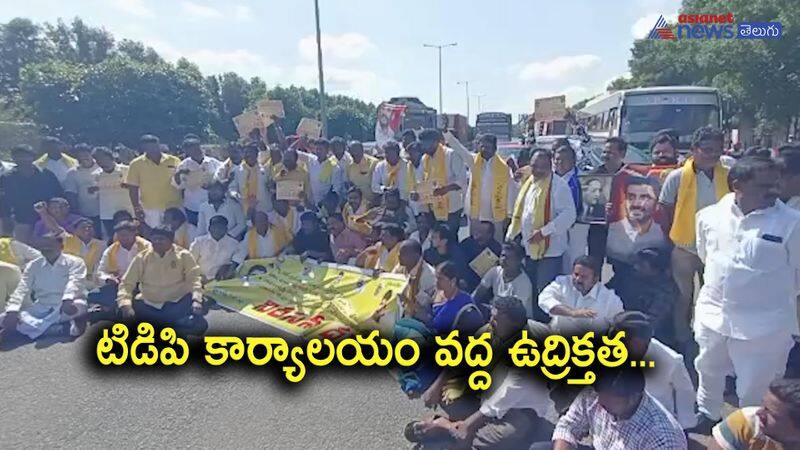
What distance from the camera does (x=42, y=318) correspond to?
6352 millimetres

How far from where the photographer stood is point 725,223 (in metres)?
3.49

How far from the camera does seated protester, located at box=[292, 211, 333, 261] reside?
785 centimetres

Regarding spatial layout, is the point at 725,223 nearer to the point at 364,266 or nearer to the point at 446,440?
the point at 446,440

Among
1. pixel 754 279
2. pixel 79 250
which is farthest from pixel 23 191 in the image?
pixel 754 279

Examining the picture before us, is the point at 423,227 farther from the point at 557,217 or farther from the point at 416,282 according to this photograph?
the point at 557,217

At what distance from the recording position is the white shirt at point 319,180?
8523 millimetres

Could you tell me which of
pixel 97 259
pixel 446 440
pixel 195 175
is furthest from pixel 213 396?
pixel 195 175

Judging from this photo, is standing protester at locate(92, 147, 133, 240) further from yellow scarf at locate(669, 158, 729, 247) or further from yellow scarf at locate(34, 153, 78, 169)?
yellow scarf at locate(669, 158, 729, 247)

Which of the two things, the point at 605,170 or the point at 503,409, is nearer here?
the point at 503,409

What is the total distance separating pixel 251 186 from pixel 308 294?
213cm

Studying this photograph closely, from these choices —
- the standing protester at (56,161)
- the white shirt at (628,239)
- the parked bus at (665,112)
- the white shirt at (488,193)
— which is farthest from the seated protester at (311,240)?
the parked bus at (665,112)

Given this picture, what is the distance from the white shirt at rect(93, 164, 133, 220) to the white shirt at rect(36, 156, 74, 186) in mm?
623

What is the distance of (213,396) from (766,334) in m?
3.69

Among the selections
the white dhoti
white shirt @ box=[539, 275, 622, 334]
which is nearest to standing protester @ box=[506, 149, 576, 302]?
white shirt @ box=[539, 275, 622, 334]
